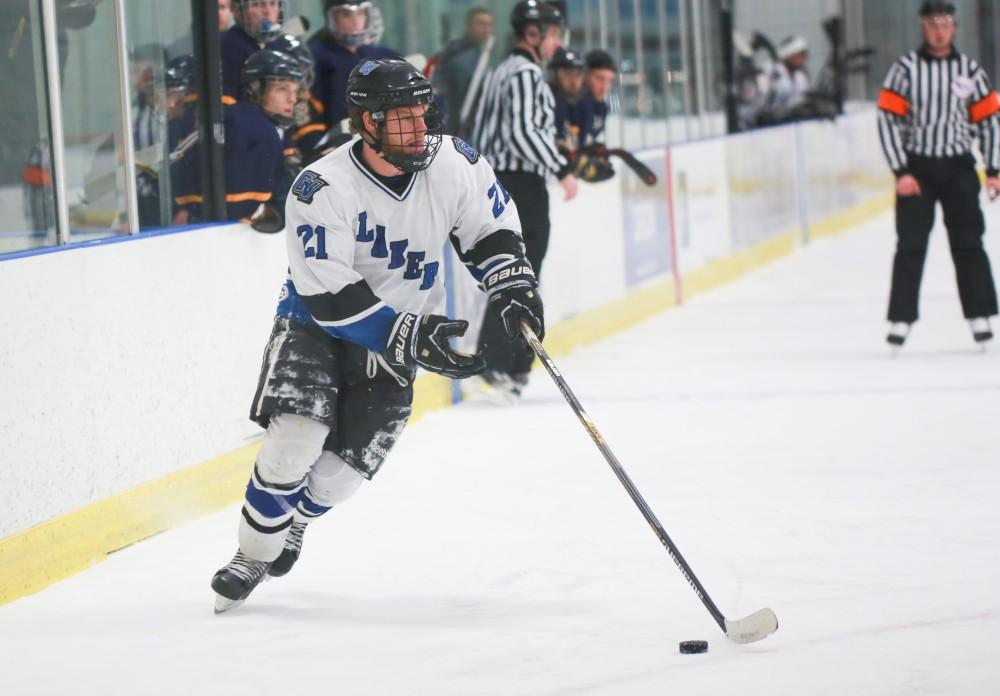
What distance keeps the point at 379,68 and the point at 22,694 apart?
134 cm

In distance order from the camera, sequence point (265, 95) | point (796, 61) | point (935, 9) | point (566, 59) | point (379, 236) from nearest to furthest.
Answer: point (379, 236) → point (265, 95) → point (935, 9) → point (566, 59) → point (796, 61)

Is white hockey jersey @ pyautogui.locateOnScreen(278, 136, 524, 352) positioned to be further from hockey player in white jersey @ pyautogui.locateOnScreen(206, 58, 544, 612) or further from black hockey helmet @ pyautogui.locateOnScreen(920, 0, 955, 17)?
black hockey helmet @ pyautogui.locateOnScreen(920, 0, 955, 17)

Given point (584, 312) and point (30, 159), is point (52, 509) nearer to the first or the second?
point (30, 159)

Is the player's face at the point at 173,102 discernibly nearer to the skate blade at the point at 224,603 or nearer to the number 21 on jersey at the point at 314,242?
the number 21 on jersey at the point at 314,242

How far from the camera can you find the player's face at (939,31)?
652cm

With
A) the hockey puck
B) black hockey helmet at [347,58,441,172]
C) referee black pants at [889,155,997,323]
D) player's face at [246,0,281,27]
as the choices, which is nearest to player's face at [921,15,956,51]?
referee black pants at [889,155,997,323]

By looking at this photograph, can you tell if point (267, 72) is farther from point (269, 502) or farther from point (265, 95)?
point (269, 502)

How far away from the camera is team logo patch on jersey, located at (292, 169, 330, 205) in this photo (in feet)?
10.5

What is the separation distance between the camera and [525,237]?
239 inches

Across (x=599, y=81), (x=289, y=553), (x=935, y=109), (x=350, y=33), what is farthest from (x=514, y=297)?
(x=599, y=81)

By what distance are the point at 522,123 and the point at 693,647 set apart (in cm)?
337

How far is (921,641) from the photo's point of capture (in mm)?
2977

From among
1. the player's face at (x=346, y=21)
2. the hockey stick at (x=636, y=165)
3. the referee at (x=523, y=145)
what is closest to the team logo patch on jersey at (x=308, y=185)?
the player's face at (x=346, y=21)

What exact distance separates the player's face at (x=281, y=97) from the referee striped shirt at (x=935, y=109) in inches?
101
